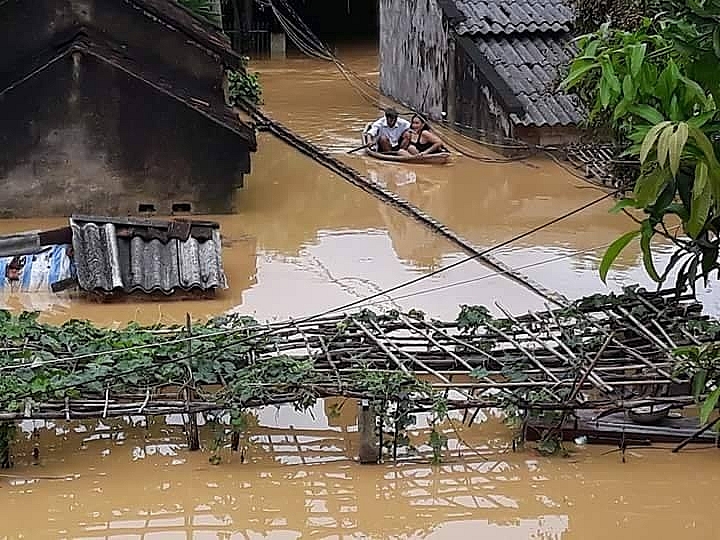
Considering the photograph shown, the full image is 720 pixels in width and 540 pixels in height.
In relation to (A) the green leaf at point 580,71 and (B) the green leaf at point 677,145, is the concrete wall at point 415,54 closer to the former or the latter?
(A) the green leaf at point 580,71

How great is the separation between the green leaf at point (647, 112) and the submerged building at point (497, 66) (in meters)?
10.1

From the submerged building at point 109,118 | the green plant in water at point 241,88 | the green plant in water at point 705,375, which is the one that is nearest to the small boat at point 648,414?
the green plant in water at point 705,375

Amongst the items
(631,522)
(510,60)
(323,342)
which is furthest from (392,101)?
(631,522)

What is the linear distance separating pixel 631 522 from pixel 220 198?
717 cm

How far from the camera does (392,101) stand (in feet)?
64.4

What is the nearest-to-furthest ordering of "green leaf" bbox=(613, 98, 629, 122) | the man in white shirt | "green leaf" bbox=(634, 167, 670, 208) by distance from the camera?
"green leaf" bbox=(634, 167, 670, 208)
"green leaf" bbox=(613, 98, 629, 122)
the man in white shirt

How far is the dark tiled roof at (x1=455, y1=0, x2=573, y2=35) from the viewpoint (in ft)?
51.6

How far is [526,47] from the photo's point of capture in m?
15.7

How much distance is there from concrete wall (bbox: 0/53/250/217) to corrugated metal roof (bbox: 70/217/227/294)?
91.2 inches

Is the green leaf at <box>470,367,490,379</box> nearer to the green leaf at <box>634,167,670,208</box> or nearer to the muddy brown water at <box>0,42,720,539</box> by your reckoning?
the muddy brown water at <box>0,42,720,539</box>

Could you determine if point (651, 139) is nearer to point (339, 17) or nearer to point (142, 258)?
point (142, 258)

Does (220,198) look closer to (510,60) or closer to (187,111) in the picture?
(187,111)

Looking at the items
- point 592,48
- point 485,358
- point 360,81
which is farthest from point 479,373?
point 360,81

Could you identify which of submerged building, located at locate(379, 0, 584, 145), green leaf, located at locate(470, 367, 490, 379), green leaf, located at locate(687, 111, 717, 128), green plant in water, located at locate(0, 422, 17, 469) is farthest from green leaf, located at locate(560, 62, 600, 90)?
submerged building, located at locate(379, 0, 584, 145)
